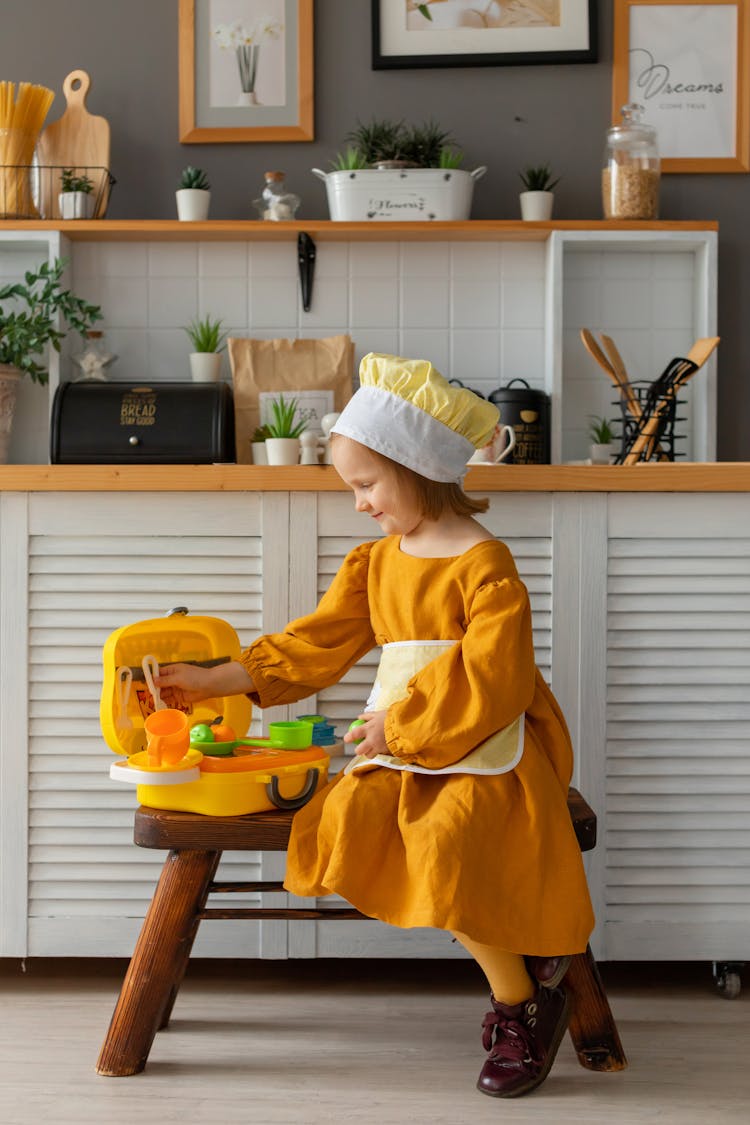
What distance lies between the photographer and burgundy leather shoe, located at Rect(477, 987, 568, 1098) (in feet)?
5.32

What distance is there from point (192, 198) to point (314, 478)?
0.81 m

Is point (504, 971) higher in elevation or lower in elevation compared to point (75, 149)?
lower

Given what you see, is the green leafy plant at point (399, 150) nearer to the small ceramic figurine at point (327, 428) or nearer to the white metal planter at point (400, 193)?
the white metal planter at point (400, 193)

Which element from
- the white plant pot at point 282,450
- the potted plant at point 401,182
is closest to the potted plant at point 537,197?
the potted plant at point 401,182

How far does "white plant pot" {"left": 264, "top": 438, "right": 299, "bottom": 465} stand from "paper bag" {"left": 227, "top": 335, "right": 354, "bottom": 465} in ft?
0.72

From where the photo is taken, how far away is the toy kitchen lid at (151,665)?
5.55 ft

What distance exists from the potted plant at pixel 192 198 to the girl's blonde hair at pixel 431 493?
96 centimetres

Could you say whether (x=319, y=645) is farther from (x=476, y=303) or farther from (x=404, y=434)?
(x=476, y=303)

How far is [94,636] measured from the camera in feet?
6.65

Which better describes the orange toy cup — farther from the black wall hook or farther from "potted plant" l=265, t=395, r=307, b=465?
the black wall hook

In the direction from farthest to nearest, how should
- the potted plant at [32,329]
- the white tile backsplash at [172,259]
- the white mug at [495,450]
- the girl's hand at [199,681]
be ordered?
1. the white tile backsplash at [172,259]
2. the potted plant at [32,329]
3. the white mug at [495,450]
4. the girl's hand at [199,681]

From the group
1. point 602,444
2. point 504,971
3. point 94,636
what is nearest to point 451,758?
point 504,971

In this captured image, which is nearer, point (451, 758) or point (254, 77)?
point (451, 758)

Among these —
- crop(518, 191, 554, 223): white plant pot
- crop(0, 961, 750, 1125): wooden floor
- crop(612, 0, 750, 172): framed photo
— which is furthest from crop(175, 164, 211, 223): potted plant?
crop(0, 961, 750, 1125): wooden floor
